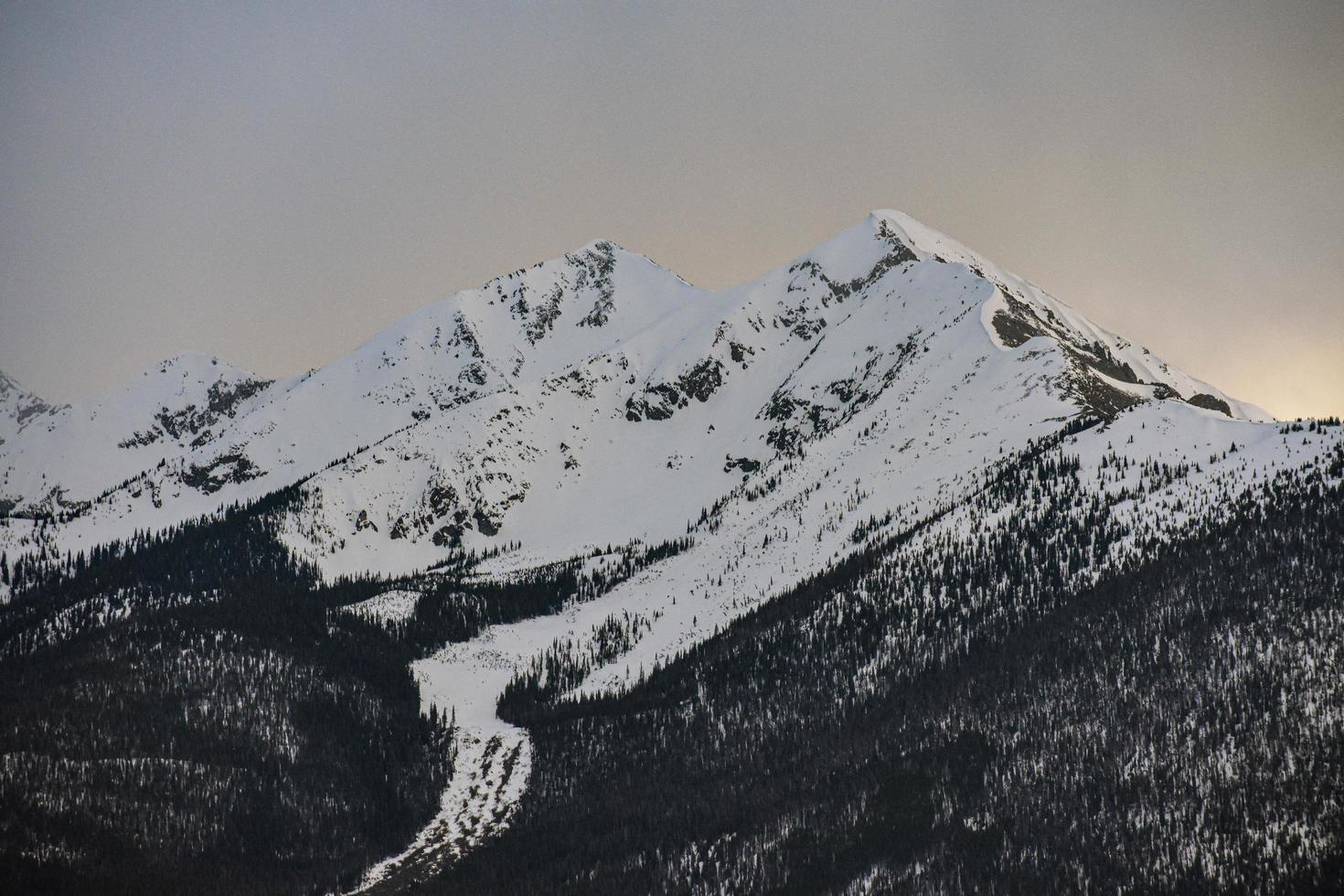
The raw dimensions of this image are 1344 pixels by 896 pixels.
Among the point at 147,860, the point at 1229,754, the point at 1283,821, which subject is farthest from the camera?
the point at 147,860

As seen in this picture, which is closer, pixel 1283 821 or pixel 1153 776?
pixel 1283 821

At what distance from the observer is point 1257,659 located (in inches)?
7712

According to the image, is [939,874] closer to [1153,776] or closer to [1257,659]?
[1153,776]

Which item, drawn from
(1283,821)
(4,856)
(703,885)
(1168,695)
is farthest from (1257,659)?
(4,856)

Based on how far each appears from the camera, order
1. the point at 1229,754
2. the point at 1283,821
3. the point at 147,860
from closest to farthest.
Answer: the point at 1283,821, the point at 1229,754, the point at 147,860

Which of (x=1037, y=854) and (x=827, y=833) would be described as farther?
(x=827, y=833)

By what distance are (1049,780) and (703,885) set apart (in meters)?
44.9

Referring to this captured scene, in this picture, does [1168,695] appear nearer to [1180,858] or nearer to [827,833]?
[1180,858]

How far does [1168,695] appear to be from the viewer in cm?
19850

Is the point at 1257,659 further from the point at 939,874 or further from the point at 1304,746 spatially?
the point at 939,874

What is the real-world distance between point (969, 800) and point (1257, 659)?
40.7 metres

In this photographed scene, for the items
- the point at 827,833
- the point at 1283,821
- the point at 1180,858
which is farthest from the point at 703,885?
the point at 1283,821

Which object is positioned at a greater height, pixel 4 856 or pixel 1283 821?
pixel 4 856

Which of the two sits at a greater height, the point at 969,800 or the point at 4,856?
the point at 4,856
